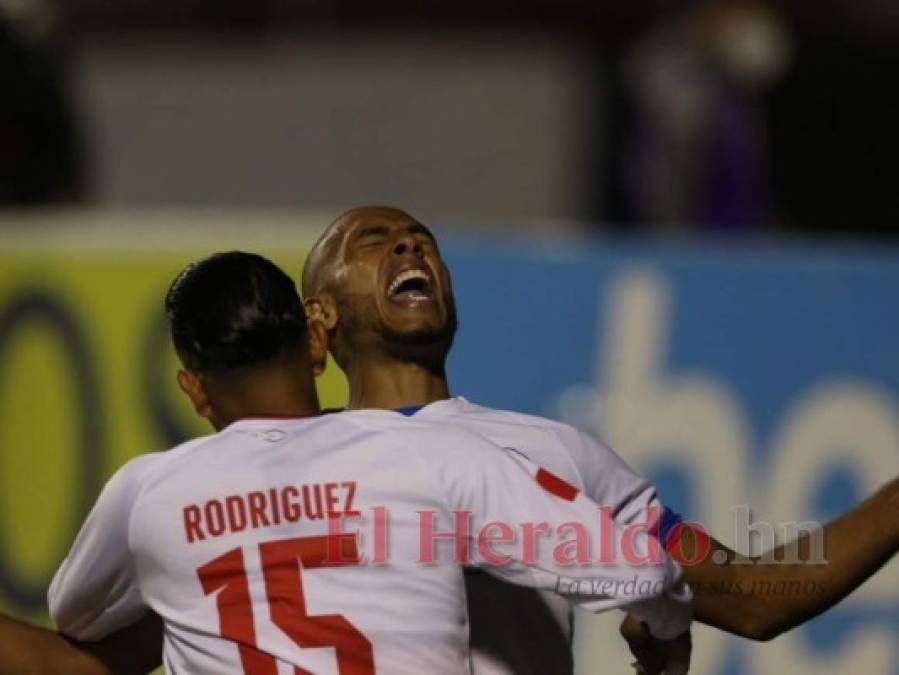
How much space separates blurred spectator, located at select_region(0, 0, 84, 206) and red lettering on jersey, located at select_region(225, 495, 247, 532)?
5.64 metres

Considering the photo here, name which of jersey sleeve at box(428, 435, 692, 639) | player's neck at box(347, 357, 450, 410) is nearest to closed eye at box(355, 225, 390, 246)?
player's neck at box(347, 357, 450, 410)

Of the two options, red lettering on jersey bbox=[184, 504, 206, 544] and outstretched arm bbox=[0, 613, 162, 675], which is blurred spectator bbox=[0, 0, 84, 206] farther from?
red lettering on jersey bbox=[184, 504, 206, 544]

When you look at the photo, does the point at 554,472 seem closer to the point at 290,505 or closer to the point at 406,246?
the point at 290,505

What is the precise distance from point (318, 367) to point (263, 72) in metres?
7.27

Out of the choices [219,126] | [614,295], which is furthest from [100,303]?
[219,126]

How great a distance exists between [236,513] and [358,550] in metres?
0.23

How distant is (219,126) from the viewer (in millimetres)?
11711

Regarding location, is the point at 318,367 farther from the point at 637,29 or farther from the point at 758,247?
the point at 637,29

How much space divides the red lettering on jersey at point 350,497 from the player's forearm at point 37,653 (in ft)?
2.60

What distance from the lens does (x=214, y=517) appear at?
4168 millimetres

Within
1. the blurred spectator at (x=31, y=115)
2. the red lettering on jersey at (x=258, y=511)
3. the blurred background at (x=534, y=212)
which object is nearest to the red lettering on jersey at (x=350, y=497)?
the red lettering on jersey at (x=258, y=511)

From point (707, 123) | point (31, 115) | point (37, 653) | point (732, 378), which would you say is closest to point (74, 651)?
point (37, 653)

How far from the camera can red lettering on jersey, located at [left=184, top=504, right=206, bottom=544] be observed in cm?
417

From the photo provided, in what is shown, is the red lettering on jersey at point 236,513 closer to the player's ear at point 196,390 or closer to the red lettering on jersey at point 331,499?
the red lettering on jersey at point 331,499
